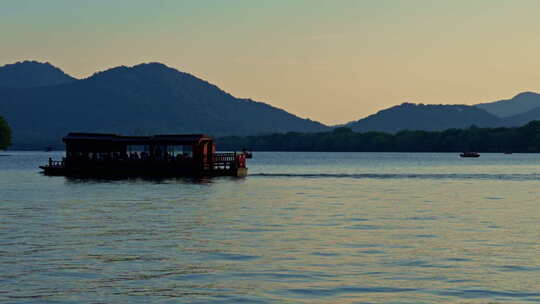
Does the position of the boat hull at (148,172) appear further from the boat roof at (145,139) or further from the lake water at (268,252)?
the lake water at (268,252)

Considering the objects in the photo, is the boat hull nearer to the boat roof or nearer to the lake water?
the boat roof

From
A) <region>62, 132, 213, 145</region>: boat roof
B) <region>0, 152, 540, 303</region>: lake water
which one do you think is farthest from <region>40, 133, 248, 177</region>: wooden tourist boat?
<region>0, 152, 540, 303</region>: lake water

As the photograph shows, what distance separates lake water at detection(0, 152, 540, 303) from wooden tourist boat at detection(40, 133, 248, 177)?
1566 inches

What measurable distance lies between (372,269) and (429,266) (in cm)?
216

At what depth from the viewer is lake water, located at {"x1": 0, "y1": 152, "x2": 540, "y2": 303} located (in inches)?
941

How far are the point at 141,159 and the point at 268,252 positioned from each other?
72018 mm

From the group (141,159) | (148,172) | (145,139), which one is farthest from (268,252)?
(145,139)

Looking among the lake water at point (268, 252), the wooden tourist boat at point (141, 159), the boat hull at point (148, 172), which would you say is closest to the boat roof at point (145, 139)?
the wooden tourist boat at point (141, 159)

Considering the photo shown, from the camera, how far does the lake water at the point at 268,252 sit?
23.9 m

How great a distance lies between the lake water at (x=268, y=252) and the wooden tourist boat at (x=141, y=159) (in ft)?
130

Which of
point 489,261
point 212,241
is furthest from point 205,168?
point 489,261

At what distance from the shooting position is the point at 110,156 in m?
105

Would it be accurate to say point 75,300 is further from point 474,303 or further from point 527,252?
point 527,252

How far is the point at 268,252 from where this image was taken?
31.9 meters
